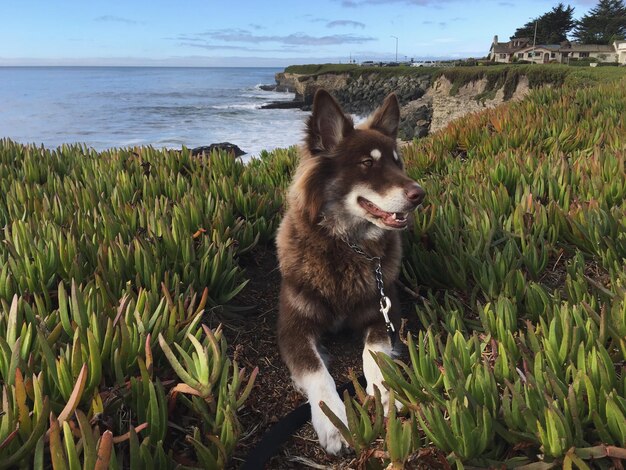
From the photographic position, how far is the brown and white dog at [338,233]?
2.84 metres

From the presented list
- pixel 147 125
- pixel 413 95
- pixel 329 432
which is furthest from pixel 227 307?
pixel 413 95

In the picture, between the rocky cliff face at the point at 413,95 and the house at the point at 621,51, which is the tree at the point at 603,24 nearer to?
the house at the point at 621,51

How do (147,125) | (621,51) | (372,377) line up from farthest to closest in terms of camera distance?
1. (621,51)
2. (147,125)
3. (372,377)

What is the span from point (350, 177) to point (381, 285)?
2.42 ft

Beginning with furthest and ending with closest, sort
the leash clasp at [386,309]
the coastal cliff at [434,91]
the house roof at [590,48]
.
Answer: the house roof at [590,48], the coastal cliff at [434,91], the leash clasp at [386,309]

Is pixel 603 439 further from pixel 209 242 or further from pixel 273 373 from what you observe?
pixel 209 242

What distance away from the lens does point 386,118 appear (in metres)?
3.51

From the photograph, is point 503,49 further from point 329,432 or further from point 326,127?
point 329,432

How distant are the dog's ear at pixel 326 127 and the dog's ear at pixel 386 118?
0.38m

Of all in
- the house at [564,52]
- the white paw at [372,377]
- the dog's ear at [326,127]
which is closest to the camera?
the white paw at [372,377]

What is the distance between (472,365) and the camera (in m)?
2.08

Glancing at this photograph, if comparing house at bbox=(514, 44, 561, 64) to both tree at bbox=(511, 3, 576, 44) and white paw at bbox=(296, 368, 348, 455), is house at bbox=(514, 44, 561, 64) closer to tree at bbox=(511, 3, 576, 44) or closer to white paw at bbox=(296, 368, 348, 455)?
tree at bbox=(511, 3, 576, 44)

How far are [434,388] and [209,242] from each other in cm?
209

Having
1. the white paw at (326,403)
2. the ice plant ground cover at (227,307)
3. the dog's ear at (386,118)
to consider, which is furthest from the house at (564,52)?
the white paw at (326,403)
